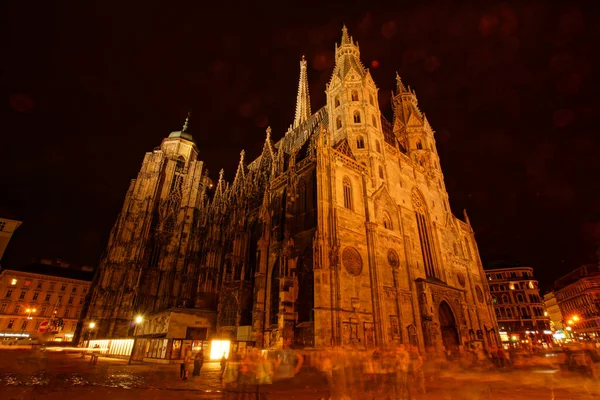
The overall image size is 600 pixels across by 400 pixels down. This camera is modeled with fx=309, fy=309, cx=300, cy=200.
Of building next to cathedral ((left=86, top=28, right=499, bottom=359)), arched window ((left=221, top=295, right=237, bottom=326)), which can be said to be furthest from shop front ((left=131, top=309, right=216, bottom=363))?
arched window ((left=221, top=295, right=237, bottom=326))

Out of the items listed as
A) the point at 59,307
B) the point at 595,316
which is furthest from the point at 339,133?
the point at 595,316

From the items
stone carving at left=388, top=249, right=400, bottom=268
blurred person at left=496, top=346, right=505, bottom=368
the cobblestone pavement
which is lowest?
the cobblestone pavement

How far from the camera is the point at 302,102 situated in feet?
189

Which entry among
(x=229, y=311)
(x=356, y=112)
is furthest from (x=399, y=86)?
(x=229, y=311)

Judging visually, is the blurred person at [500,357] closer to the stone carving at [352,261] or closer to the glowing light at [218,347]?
the stone carving at [352,261]

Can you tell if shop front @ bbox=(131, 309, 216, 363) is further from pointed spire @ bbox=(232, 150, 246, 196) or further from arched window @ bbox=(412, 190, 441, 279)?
arched window @ bbox=(412, 190, 441, 279)

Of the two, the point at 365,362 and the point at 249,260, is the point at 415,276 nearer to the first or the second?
the point at 365,362

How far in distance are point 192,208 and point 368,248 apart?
33.6 meters

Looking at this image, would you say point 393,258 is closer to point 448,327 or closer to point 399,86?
point 448,327

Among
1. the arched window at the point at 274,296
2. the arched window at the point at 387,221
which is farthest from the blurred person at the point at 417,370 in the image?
the arched window at the point at 274,296

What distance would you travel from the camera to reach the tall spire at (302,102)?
181 ft

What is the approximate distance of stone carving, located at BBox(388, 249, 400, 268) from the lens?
89.8 ft

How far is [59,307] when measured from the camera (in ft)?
188

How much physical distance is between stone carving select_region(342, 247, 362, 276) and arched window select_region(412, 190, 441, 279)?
10.6m
